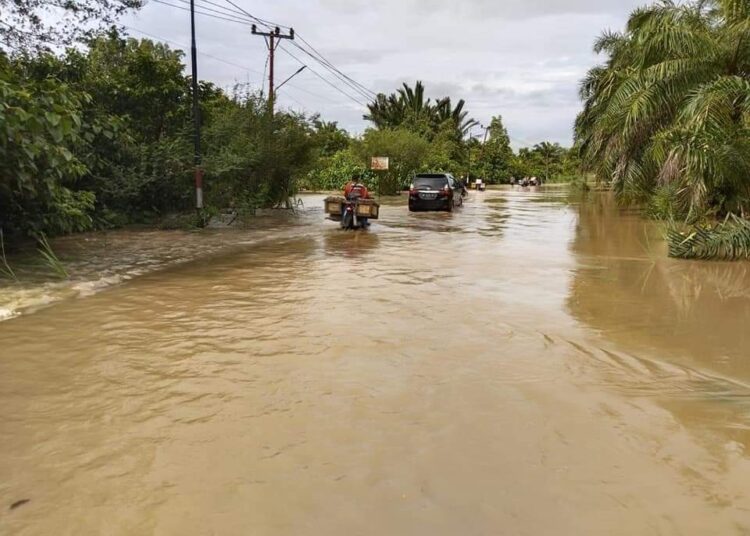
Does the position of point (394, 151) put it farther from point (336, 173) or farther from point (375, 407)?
point (375, 407)

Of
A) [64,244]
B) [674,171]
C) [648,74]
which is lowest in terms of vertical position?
[64,244]

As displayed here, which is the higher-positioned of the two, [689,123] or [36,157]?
[689,123]

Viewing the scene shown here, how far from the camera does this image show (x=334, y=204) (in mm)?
17938

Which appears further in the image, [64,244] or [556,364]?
[64,244]

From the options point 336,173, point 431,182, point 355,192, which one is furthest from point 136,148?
point 336,173

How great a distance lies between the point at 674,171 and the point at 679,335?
10.8 m

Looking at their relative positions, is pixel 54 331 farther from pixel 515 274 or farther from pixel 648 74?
pixel 648 74

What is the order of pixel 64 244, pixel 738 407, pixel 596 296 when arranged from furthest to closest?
pixel 64 244 → pixel 596 296 → pixel 738 407

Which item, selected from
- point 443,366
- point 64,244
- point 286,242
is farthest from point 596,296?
point 64,244

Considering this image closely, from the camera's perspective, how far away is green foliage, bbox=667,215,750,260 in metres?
11.7

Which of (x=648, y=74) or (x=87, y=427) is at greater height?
(x=648, y=74)

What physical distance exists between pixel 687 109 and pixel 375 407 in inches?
472

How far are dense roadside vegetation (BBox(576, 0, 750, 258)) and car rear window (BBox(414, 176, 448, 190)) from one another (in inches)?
262

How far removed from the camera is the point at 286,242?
609 inches
